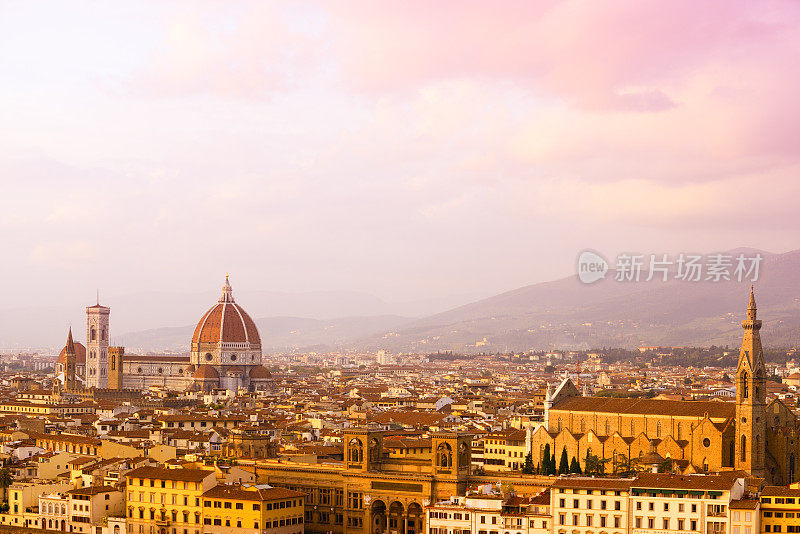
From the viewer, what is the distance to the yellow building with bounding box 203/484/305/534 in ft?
161

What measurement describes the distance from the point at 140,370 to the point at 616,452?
9131cm

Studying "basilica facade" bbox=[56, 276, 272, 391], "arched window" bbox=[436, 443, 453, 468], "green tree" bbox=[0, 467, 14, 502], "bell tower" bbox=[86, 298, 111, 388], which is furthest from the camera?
"bell tower" bbox=[86, 298, 111, 388]

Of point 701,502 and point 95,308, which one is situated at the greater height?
point 95,308

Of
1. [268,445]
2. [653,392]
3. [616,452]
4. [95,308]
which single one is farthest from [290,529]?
[95,308]

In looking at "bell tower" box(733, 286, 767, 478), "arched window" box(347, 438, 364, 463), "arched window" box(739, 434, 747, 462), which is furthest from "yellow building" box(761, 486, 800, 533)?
"arched window" box(739, 434, 747, 462)

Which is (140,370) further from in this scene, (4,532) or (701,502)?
(701,502)

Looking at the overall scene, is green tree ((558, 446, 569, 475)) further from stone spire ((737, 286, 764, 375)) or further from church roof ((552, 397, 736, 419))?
stone spire ((737, 286, 764, 375))

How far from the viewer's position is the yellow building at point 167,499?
50.8 m

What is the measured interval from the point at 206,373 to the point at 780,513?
102 meters

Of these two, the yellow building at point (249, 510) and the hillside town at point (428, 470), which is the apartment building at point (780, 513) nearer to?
the hillside town at point (428, 470)

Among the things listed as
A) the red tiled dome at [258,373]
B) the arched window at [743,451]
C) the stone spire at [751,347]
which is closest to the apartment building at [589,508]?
the arched window at [743,451]

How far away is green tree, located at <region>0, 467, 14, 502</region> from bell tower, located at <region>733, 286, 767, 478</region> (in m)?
30.1

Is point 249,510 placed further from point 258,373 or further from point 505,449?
point 258,373

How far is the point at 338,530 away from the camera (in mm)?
52750
